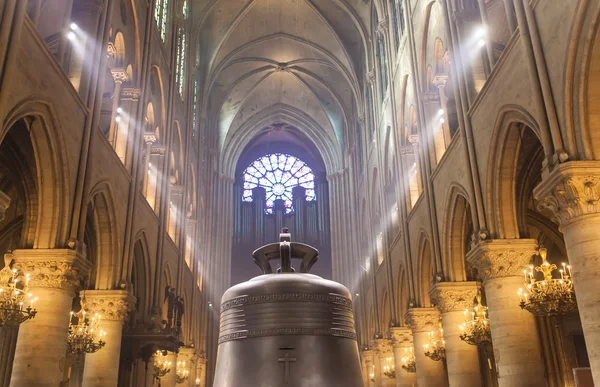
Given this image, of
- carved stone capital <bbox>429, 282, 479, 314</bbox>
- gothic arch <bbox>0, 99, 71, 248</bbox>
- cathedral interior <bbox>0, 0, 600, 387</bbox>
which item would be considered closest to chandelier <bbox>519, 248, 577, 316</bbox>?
cathedral interior <bbox>0, 0, 600, 387</bbox>

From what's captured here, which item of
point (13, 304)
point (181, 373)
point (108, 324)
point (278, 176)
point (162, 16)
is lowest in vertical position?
point (13, 304)

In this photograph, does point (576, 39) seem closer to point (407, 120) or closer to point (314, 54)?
point (407, 120)

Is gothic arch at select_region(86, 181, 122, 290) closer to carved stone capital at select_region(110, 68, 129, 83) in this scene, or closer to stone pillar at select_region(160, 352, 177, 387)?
carved stone capital at select_region(110, 68, 129, 83)

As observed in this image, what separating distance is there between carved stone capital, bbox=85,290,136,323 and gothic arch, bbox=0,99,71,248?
354 cm

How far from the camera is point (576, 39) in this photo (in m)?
8.34

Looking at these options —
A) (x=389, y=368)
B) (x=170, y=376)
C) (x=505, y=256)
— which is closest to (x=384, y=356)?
(x=389, y=368)

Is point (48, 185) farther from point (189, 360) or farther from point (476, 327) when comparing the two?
point (189, 360)

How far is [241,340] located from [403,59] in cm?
1749

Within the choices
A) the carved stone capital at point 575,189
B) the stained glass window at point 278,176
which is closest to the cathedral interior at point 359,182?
the carved stone capital at point 575,189

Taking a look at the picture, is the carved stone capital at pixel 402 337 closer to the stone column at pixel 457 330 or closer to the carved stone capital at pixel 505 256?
the stone column at pixel 457 330

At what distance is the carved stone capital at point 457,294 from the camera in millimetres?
14672

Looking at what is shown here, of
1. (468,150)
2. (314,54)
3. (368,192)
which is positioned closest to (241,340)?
(468,150)

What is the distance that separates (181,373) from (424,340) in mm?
10549

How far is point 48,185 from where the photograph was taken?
426 inches
